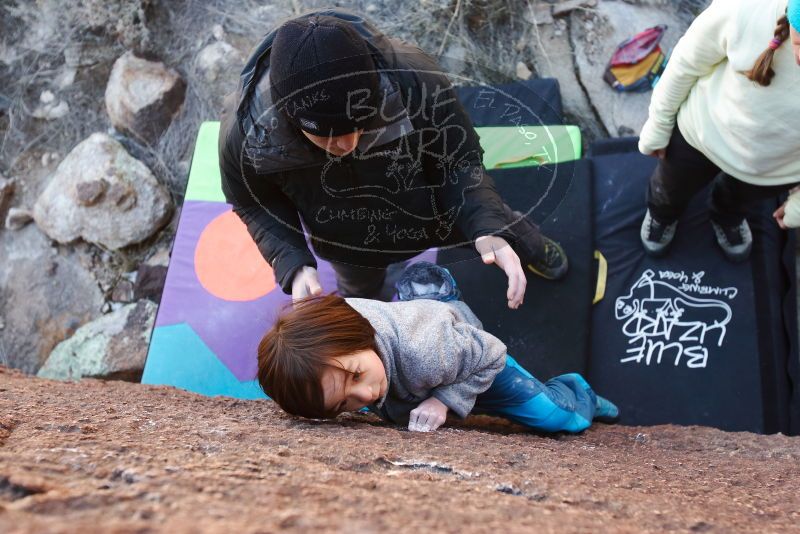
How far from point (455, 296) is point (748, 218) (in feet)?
4.01

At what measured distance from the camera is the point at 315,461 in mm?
1077

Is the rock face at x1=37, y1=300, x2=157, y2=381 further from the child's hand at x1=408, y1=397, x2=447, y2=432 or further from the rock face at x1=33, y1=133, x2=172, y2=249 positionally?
the child's hand at x1=408, y1=397, x2=447, y2=432

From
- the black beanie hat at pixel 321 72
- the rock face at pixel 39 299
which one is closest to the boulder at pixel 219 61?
the rock face at pixel 39 299

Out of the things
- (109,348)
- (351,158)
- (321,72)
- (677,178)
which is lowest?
(109,348)

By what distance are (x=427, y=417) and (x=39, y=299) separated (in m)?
2.26

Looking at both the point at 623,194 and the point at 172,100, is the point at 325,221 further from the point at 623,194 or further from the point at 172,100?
the point at 172,100

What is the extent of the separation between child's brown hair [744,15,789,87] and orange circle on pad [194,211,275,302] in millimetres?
1726

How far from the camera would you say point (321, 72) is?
1.16 metres

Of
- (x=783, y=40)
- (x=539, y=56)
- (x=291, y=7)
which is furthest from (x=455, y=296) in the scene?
(x=539, y=56)

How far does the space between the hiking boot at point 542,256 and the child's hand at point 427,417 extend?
72cm

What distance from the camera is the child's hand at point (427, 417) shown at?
1500 mm

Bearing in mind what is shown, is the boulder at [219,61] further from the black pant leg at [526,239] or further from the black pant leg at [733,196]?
the black pant leg at [733,196]

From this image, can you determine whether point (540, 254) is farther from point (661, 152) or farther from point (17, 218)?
point (17, 218)

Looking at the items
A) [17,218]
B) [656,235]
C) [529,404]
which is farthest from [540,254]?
[17,218]
